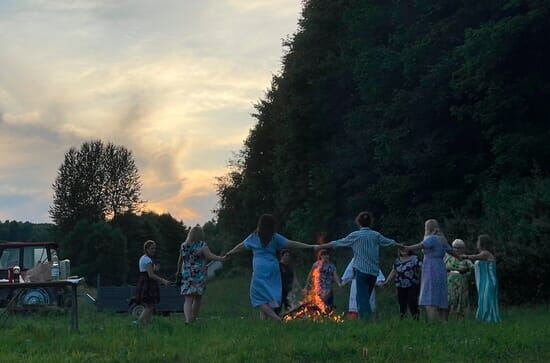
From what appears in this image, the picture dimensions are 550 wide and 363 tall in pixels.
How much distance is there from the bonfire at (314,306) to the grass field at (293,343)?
311cm

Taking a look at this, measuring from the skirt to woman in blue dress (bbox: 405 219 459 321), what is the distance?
4.88 meters

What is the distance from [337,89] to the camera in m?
42.8

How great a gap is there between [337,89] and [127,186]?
153 feet

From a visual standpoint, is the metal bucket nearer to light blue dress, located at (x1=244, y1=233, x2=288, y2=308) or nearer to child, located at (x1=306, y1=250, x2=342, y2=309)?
light blue dress, located at (x1=244, y1=233, x2=288, y2=308)

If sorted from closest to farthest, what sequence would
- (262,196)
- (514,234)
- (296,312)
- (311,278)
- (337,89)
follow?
(296,312) → (311,278) → (514,234) → (337,89) → (262,196)

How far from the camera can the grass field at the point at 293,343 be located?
9898 mm

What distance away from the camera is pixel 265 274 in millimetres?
13875

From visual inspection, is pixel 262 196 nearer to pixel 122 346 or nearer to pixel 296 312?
pixel 296 312

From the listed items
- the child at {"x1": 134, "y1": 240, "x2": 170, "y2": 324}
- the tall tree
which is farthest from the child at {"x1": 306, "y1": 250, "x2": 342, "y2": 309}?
the tall tree

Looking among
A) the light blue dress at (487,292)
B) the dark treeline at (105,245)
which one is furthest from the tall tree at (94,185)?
the light blue dress at (487,292)

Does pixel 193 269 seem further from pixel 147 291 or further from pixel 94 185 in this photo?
pixel 94 185

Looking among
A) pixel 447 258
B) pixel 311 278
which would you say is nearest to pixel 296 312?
Result: pixel 311 278

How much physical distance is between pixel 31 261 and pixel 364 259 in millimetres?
16208

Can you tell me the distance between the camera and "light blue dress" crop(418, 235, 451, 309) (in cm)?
1458
